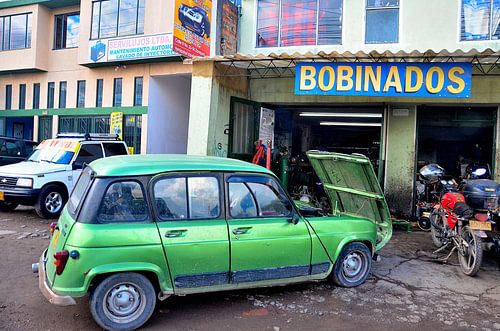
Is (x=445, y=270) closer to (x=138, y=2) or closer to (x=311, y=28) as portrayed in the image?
(x=311, y=28)

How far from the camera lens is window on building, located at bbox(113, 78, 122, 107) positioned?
51.1 feet

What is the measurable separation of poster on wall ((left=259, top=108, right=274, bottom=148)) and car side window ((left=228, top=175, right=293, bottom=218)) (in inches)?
257

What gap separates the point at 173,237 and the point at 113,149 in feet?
23.2

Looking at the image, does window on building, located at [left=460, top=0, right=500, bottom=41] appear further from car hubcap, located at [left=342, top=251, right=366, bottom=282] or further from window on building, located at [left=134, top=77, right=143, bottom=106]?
window on building, located at [left=134, top=77, right=143, bottom=106]

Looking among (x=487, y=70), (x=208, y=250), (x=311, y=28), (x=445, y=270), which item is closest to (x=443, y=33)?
(x=487, y=70)

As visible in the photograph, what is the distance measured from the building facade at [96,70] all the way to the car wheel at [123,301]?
10.8 meters

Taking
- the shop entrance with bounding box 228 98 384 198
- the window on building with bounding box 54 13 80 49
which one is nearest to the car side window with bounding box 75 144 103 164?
the shop entrance with bounding box 228 98 384 198

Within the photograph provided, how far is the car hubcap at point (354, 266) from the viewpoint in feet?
17.4

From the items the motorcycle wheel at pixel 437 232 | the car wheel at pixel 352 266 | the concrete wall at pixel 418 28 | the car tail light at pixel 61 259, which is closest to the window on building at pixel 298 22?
the concrete wall at pixel 418 28

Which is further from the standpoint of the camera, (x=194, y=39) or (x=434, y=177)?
(x=194, y=39)

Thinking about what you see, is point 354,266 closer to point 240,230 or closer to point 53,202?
point 240,230

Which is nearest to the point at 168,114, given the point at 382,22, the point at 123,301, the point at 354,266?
the point at 382,22

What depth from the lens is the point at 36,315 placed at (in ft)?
14.0

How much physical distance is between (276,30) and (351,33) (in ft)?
6.47
